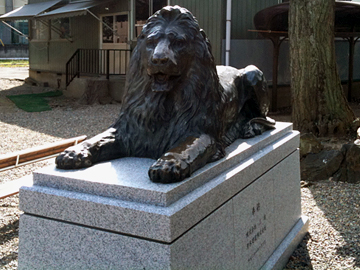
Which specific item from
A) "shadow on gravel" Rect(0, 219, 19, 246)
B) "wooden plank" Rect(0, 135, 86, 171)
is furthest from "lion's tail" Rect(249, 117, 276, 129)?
"wooden plank" Rect(0, 135, 86, 171)

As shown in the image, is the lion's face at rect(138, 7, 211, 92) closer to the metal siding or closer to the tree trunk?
the tree trunk

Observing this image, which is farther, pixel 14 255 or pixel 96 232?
pixel 14 255

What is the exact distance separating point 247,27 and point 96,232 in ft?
37.0

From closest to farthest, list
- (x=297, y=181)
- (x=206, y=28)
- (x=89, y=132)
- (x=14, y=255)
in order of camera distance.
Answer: (x=14, y=255) < (x=297, y=181) < (x=89, y=132) < (x=206, y=28)

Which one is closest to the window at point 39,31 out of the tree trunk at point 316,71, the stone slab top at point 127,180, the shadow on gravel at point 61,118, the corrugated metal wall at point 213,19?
the shadow on gravel at point 61,118

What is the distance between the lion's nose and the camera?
2.93 meters

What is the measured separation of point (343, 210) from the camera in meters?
5.48

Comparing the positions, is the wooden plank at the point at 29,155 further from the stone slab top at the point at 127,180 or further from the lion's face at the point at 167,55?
the lion's face at the point at 167,55

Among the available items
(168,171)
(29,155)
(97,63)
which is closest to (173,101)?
(168,171)

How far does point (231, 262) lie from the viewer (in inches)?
128

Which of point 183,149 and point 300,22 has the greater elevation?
point 300,22

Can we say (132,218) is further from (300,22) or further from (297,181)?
(300,22)

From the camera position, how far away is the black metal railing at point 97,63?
16.3m

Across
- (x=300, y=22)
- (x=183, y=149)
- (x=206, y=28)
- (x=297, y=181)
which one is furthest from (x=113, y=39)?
(x=183, y=149)
